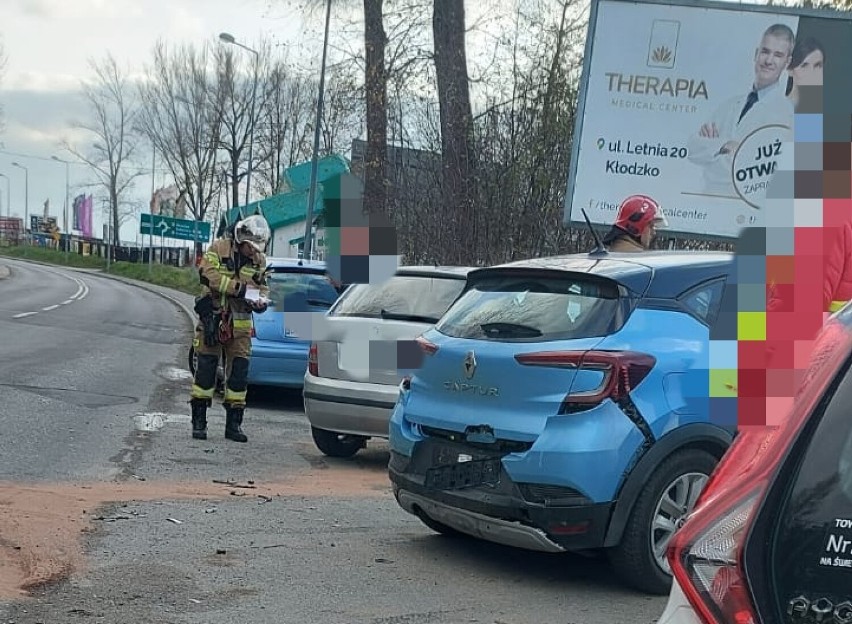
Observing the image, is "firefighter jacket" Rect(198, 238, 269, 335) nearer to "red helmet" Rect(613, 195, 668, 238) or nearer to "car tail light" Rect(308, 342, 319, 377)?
"car tail light" Rect(308, 342, 319, 377)

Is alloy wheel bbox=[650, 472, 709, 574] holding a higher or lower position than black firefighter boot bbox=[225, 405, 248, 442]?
higher

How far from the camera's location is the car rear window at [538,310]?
4906 mm

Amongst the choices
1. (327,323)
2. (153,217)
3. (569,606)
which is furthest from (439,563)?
(153,217)

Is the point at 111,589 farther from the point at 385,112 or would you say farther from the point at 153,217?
the point at 153,217

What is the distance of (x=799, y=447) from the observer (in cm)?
189

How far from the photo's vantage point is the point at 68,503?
241 inches

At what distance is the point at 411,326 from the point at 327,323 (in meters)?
0.92

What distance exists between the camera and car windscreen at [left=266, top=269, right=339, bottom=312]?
420 inches

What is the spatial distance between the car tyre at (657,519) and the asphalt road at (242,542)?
130mm

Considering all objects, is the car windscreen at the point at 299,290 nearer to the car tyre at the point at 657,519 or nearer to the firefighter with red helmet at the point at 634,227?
the firefighter with red helmet at the point at 634,227

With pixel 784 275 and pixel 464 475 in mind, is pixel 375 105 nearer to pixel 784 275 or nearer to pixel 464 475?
pixel 464 475

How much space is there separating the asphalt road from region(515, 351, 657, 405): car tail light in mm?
990

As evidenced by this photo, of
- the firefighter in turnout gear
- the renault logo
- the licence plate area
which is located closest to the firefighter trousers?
the firefighter in turnout gear

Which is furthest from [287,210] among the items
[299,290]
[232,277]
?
[232,277]
